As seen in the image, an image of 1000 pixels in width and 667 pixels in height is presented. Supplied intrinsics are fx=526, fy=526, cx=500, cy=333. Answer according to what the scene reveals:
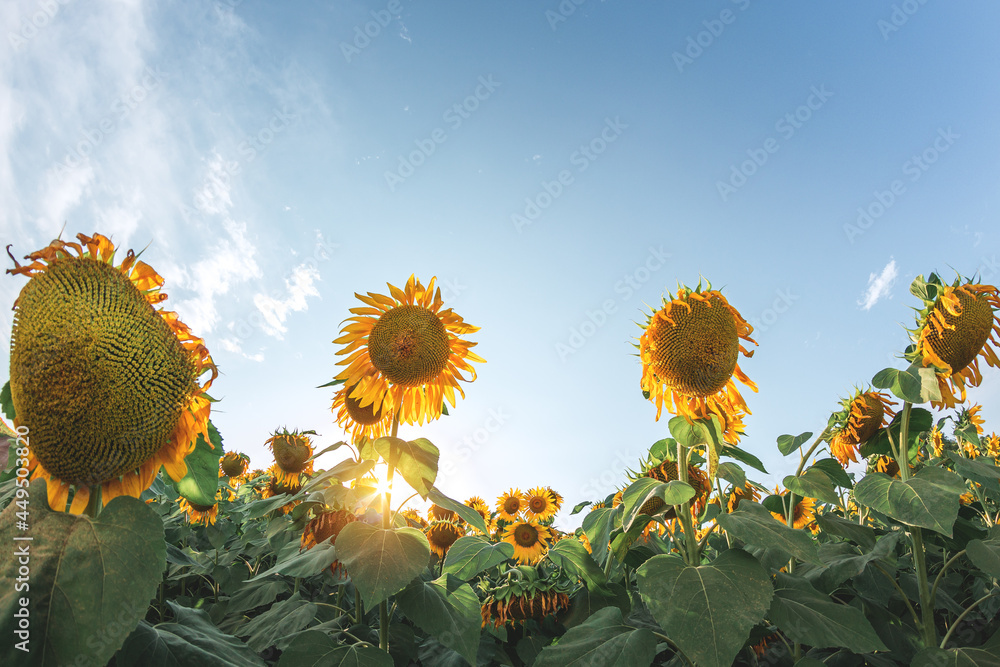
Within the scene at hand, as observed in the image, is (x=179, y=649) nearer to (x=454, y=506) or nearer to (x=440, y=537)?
(x=454, y=506)

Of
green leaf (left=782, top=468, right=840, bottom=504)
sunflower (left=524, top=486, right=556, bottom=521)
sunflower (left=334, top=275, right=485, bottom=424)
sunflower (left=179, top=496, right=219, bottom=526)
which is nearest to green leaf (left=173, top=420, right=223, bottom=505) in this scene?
sunflower (left=334, top=275, right=485, bottom=424)

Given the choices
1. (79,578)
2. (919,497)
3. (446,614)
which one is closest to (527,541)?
(446,614)

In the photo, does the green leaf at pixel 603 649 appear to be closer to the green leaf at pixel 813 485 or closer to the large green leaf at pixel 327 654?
the large green leaf at pixel 327 654

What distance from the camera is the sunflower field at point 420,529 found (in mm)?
1456

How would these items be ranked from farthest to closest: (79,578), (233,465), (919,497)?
1. (233,465)
2. (919,497)
3. (79,578)

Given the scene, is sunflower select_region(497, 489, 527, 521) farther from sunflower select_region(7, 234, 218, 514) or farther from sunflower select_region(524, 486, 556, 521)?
sunflower select_region(7, 234, 218, 514)

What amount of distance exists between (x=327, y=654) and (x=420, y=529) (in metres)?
0.88

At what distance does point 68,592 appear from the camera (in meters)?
1.34

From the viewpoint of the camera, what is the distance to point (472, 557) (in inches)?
117

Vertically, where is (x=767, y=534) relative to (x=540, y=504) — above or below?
below

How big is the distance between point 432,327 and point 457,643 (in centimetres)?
161

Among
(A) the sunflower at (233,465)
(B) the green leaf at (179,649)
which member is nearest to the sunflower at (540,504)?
(A) the sunflower at (233,465)

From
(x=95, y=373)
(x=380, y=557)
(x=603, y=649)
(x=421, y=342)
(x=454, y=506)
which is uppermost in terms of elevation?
(x=421, y=342)

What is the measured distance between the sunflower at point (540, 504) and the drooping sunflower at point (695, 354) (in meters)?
6.09
